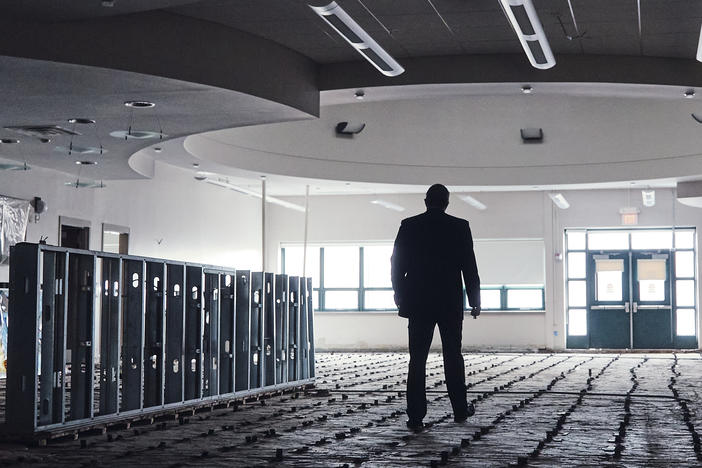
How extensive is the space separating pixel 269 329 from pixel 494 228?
14.3 meters

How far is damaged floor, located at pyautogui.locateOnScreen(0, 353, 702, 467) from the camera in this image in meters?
6.00

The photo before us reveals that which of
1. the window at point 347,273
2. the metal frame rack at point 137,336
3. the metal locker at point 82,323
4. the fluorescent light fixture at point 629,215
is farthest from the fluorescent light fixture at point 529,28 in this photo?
the window at point 347,273

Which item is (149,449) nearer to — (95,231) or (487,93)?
(487,93)

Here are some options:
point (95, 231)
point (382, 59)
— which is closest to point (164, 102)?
point (382, 59)

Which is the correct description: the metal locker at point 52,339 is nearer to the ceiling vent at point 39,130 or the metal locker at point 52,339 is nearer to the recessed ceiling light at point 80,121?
the recessed ceiling light at point 80,121

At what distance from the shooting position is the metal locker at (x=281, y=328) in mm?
11242

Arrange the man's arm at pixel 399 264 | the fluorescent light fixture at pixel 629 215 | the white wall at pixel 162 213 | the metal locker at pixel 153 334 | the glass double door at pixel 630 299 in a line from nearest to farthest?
the man's arm at pixel 399 264, the metal locker at pixel 153 334, the white wall at pixel 162 213, the fluorescent light fixture at pixel 629 215, the glass double door at pixel 630 299

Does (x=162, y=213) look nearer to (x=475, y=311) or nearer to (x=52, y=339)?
(x=52, y=339)

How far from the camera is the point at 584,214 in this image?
24172 millimetres

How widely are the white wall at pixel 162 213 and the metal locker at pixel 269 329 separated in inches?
228

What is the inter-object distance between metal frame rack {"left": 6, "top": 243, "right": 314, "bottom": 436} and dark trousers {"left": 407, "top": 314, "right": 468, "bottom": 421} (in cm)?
233

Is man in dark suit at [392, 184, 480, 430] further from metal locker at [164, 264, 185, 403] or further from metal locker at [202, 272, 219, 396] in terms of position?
metal locker at [202, 272, 219, 396]

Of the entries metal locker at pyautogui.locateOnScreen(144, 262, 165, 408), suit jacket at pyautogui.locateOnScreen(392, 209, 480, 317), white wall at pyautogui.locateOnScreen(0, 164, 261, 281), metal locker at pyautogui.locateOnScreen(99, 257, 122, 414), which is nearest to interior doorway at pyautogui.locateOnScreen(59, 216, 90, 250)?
white wall at pyautogui.locateOnScreen(0, 164, 261, 281)

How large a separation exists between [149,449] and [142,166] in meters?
11.5
